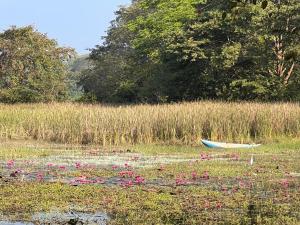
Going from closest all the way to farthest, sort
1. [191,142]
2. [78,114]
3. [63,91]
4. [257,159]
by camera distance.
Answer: [257,159] < [191,142] < [78,114] < [63,91]

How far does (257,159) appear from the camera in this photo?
11.2 metres

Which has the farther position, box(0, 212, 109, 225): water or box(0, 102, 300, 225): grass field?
box(0, 102, 300, 225): grass field

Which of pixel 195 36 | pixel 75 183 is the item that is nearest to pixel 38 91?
pixel 195 36

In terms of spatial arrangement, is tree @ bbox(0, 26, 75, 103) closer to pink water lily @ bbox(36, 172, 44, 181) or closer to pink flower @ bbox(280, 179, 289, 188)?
pink water lily @ bbox(36, 172, 44, 181)

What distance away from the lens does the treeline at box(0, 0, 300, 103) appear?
23.9 meters

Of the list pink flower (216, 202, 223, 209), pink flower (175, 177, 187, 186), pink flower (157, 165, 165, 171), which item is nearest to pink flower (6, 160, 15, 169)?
pink flower (157, 165, 165, 171)

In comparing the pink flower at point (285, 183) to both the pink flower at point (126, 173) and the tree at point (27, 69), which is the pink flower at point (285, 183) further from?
the tree at point (27, 69)

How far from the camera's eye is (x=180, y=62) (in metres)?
27.4

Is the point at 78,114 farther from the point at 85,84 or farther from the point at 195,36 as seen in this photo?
the point at 85,84

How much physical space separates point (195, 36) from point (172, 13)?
243 inches

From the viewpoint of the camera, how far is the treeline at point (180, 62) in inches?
941

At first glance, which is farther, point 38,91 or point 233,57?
point 38,91

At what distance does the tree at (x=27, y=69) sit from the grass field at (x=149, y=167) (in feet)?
47.2

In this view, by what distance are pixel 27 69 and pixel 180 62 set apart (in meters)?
10.9
